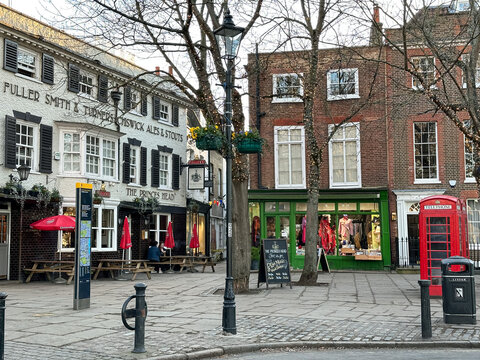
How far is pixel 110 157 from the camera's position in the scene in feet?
79.3

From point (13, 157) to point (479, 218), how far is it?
18240 mm

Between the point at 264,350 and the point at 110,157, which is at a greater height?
the point at 110,157

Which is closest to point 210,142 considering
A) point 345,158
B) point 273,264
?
point 273,264

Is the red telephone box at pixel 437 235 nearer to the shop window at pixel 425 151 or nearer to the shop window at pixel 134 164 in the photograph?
the shop window at pixel 425 151

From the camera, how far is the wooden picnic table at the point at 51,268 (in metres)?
19.5

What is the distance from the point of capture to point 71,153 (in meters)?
22.2

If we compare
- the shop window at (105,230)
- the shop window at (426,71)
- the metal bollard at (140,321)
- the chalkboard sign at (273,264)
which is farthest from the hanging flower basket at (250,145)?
the shop window at (105,230)

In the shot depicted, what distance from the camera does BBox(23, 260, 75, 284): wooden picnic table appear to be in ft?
64.0

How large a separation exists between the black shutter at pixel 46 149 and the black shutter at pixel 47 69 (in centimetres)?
176

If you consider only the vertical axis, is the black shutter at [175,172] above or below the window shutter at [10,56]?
below

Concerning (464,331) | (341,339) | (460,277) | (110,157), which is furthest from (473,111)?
(110,157)

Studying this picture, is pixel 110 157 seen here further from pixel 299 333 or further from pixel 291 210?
pixel 299 333

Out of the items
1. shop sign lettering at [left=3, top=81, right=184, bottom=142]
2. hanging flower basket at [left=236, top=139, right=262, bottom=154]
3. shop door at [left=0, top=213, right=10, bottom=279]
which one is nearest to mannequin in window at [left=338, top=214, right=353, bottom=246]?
shop sign lettering at [left=3, top=81, right=184, bottom=142]

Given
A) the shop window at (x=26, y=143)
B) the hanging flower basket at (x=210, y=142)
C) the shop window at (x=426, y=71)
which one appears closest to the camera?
the hanging flower basket at (x=210, y=142)
